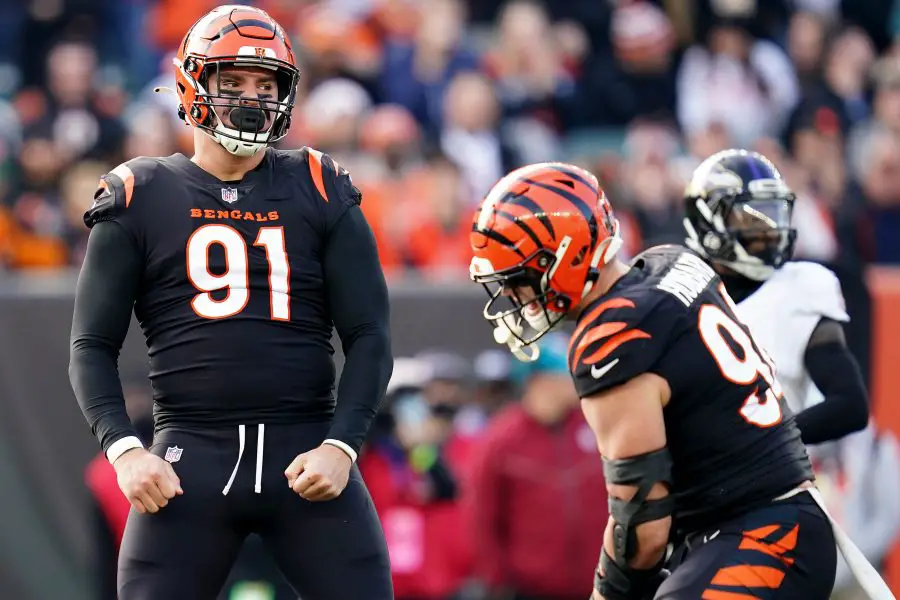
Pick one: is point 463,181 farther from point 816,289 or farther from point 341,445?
point 341,445

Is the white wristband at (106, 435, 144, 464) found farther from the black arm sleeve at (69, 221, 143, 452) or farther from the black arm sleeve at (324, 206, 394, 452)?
the black arm sleeve at (324, 206, 394, 452)

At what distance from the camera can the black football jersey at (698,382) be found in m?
3.87

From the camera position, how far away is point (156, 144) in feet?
30.1

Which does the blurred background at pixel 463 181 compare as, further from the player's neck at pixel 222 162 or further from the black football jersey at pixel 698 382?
the player's neck at pixel 222 162

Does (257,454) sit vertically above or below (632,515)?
above

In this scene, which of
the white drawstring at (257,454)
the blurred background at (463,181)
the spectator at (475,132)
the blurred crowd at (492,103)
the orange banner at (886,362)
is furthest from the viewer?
the spectator at (475,132)

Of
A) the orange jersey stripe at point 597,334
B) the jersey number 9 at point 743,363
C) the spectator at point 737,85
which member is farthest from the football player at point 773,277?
the spectator at point 737,85

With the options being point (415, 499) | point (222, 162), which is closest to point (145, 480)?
point (222, 162)

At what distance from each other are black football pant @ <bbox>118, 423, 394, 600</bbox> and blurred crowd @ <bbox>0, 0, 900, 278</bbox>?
4.86 metres

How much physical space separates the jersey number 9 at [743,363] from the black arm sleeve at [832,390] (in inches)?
32.8

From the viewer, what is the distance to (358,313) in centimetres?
422

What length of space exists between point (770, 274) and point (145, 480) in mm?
2385

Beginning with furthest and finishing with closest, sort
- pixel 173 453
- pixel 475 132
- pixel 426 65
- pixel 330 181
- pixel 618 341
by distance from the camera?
pixel 426 65 → pixel 475 132 → pixel 330 181 → pixel 173 453 → pixel 618 341

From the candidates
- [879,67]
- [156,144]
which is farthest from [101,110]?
[879,67]
